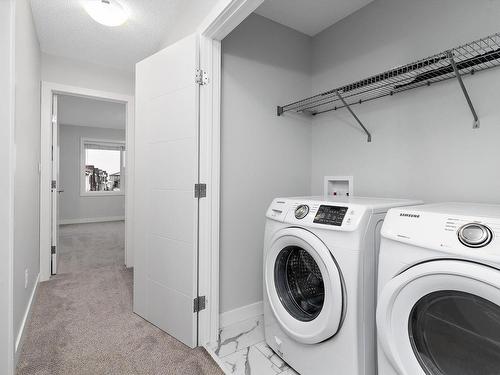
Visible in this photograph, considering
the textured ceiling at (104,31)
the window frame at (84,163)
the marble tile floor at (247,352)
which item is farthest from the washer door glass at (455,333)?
the window frame at (84,163)

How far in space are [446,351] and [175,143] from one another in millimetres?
1668

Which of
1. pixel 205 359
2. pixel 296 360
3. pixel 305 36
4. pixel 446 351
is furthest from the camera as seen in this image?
pixel 305 36

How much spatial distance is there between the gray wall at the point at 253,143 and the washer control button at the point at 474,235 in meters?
1.37

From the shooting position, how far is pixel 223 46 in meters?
1.94

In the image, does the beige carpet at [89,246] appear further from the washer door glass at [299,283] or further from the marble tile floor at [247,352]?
the washer door glass at [299,283]

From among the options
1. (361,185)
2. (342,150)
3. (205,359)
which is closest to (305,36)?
(342,150)

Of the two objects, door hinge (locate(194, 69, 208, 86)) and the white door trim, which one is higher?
door hinge (locate(194, 69, 208, 86))

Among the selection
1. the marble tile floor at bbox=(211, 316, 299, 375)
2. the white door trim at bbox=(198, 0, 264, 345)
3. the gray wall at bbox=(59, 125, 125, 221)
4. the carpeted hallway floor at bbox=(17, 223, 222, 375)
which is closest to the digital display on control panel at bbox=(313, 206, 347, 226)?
the white door trim at bbox=(198, 0, 264, 345)

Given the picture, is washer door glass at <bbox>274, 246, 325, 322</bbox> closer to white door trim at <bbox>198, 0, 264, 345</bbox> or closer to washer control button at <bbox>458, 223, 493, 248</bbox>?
white door trim at <bbox>198, 0, 264, 345</bbox>

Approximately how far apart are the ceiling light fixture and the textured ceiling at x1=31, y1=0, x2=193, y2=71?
0.11m

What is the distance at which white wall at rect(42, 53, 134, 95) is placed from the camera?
111 inches

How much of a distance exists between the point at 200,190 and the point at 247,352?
1.01 m

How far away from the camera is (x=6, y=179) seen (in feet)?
4.27

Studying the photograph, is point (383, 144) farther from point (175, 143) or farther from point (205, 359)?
point (205, 359)
